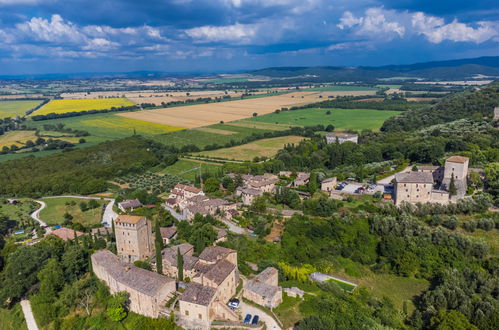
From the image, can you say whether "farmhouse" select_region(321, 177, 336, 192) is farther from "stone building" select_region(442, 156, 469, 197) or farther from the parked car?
the parked car

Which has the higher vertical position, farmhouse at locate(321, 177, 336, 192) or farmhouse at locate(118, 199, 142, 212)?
farmhouse at locate(321, 177, 336, 192)

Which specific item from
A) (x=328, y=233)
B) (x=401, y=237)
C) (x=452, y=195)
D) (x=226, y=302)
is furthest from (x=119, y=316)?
(x=452, y=195)

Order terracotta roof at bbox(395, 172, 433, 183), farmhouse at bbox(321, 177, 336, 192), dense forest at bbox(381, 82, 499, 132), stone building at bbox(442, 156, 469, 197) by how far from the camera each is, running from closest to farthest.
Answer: terracotta roof at bbox(395, 172, 433, 183) → stone building at bbox(442, 156, 469, 197) → farmhouse at bbox(321, 177, 336, 192) → dense forest at bbox(381, 82, 499, 132)

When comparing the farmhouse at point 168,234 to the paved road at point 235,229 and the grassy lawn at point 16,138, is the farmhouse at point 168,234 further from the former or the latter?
the grassy lawn at point 16,138

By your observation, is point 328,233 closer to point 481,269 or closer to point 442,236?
point 442,236

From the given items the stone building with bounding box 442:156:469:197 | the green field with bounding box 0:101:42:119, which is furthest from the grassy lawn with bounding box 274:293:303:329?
the green field with bounding box 0:101:42:119

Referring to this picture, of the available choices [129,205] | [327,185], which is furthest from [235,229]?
[129,205]
